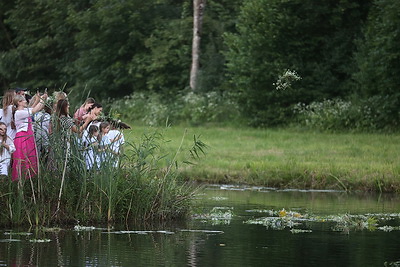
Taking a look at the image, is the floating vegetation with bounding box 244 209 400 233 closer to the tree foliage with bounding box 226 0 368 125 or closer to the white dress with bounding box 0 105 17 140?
the white dress with bounding box 0 105 17 140

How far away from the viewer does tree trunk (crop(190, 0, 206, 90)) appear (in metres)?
35.8

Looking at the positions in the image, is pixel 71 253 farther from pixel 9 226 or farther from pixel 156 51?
pixel 156 51

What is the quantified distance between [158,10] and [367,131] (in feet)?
48.6

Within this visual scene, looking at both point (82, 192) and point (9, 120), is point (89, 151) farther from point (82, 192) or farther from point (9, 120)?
point (9, 120)

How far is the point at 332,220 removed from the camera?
14.8 metres

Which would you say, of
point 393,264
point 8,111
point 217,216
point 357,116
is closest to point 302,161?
point 217,216

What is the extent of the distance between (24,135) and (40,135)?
213 millimetres

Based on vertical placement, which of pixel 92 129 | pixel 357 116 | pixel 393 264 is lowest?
pixel 393 264

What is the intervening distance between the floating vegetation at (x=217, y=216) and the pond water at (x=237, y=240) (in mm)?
14

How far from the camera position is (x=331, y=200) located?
58.4 ft

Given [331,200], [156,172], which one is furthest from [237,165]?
[156,172]

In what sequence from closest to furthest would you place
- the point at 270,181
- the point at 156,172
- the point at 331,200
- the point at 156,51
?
the point at 156,172
the point at 331,200
the point at 270,181
the point at 156,51

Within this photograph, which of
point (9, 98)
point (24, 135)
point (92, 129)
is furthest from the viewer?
point (92, 129)

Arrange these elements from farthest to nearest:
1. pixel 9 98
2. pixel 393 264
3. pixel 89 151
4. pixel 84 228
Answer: pixel 9 98 → pixel 89 151 → pixel 84 228 → pixel 393 264
